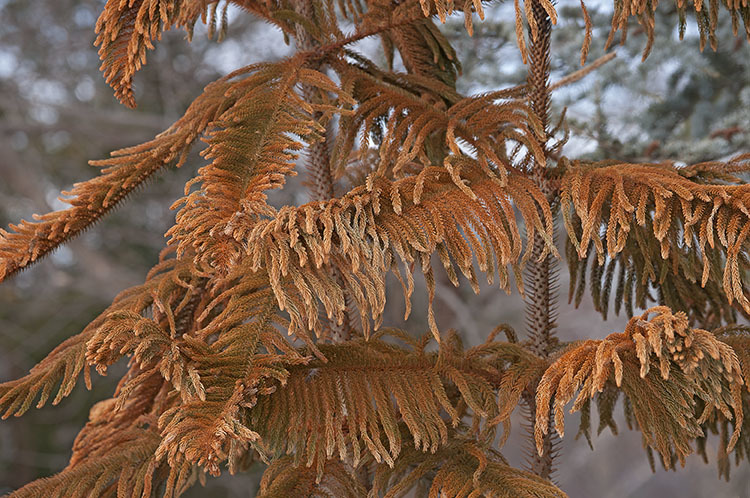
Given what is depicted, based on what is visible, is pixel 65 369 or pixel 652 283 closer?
pixel 65 369

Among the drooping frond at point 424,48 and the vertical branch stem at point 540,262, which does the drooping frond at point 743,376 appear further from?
the drooping frond at point 424,48

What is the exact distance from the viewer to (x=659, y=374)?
76 centimetres

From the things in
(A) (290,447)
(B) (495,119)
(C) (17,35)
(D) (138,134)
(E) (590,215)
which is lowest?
(A) (290,447)

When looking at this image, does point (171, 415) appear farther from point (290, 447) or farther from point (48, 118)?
point (48, 118)

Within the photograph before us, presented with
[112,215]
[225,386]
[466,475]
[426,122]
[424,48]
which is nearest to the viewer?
[225,386]

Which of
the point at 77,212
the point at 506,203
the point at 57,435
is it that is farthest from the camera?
the point at 57,435

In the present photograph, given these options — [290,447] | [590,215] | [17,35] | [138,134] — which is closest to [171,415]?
[290,447]

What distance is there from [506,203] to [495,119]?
0.54ft

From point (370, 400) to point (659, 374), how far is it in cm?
34

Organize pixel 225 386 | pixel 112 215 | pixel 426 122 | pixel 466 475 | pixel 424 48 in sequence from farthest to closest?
pixel 112 215, pixel 424 48, pixel 426 122, pixel 466 475, pixel 225 386

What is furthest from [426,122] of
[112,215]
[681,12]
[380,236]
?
[112,215]

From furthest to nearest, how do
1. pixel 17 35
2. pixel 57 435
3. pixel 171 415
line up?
1. pixel 57 435
2. pixel 17 35
3. pixel 171 415

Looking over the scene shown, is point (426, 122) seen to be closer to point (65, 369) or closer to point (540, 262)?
point (540, 262)

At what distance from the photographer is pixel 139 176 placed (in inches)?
37.8
